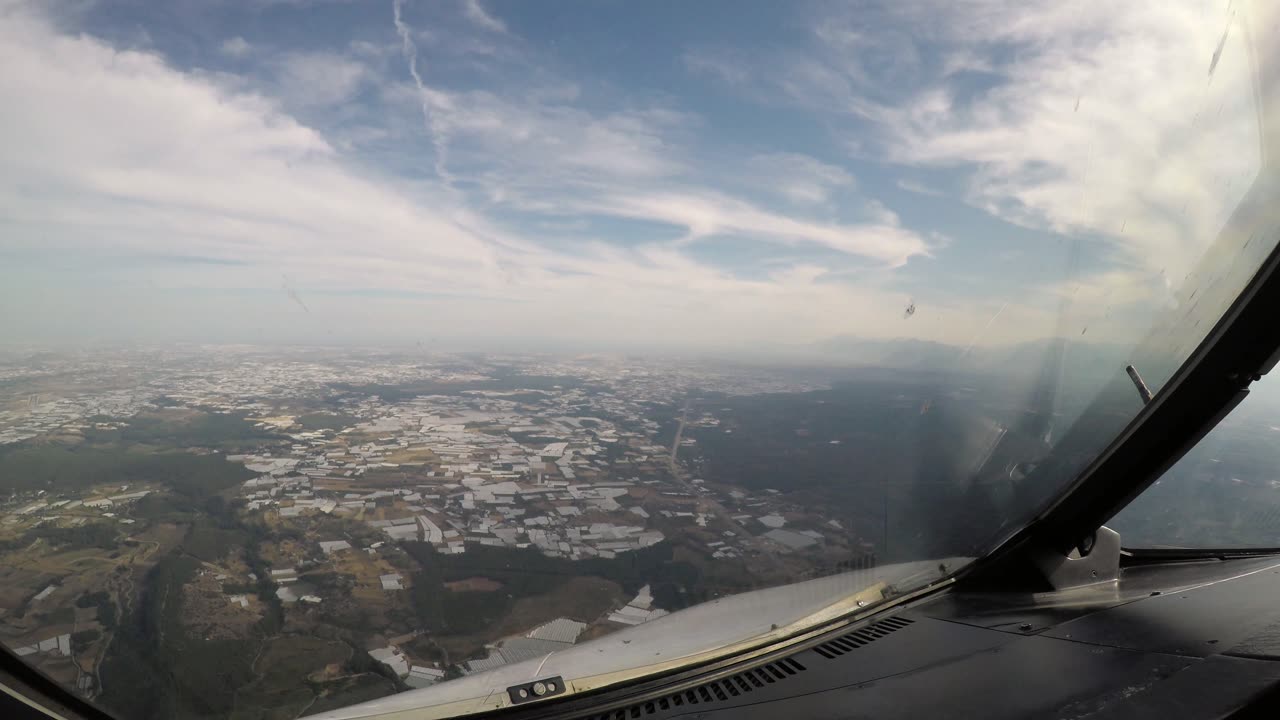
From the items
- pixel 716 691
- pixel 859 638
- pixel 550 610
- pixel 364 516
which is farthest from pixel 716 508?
pixel 364 516

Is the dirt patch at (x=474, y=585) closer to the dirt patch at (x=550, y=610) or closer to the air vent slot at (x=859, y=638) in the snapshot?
the dirt patch at (x=550, y=610)

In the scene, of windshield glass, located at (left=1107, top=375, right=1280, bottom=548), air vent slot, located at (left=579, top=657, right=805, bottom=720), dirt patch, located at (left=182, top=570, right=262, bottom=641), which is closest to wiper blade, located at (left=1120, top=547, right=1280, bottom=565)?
windshield glass, located at (left=1107, top=375, right=1280, bottom=548)

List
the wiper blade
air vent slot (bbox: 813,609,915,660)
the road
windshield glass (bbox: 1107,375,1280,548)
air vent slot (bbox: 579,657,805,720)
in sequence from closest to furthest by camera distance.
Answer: air vent slot (bbox: 579,657,805,720)
air vent slot (bbox: 813,609,915,660)
windshield glass (bbox: 1107,375,1280,548)
the road
the wiper blade

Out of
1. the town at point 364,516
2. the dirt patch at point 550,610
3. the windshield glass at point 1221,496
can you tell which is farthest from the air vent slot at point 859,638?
the windshield glass at point 1221,496

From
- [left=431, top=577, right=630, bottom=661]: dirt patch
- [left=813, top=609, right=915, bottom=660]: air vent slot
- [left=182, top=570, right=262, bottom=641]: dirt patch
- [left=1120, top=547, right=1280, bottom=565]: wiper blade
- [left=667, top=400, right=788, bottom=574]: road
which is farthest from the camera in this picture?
[left=1120, top=547, right=1280, bottom=565]: wiper blade

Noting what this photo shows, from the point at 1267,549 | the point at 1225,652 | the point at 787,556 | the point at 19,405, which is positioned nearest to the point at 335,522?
the point at 19,405

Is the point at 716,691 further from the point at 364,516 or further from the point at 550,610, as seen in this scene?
the point at 364,516

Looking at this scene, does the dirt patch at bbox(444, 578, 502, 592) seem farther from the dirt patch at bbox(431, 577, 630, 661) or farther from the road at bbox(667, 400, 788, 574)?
the road at bbox(667, 400, 788, 574)
